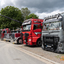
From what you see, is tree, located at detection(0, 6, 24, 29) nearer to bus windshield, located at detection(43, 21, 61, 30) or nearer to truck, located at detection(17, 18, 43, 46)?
truck, located at detection(17, 18, 43, 46)

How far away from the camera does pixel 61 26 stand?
1052 centimetres

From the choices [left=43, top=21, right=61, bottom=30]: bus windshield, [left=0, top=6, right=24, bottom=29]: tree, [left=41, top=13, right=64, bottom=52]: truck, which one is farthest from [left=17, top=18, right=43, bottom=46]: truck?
[left=0, top=6, right=24, bottom=29]: tree

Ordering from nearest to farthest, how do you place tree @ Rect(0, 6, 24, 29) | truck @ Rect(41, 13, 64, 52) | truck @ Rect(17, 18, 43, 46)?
truck @ Rect(41, 13, 64, 52), truck @ Rect(17, 18, 43, 46), tree @ Rect(0, 6, 24, 29)

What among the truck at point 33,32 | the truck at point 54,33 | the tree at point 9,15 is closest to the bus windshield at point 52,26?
the truck at point 54,33

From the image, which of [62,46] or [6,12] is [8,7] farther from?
[62,46]

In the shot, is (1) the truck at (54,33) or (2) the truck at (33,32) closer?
(1) the truck at (54,33)

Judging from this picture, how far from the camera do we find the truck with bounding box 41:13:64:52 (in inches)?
411

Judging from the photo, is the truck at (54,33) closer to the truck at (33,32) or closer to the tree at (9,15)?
the truck at (33,32)

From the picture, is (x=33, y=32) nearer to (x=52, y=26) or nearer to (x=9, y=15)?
(x=52, y=26)

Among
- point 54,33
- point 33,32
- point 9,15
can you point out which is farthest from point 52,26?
point 9,15

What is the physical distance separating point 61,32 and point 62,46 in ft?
3.46

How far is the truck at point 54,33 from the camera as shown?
1043 cm

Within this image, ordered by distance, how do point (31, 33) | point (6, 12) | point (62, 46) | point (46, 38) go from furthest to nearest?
1. point (6, 12)
2. point (31, 33)
3. point (46, 38)
4. point (62, 46)

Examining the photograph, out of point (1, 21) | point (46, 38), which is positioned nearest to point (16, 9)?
point (1, 21)
